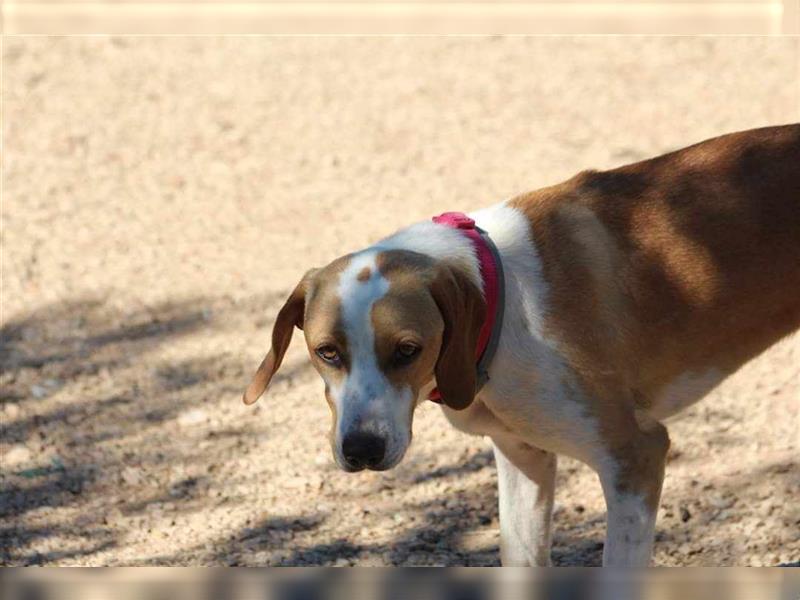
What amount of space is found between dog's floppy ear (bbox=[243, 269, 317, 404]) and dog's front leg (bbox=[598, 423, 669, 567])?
38.6 inches

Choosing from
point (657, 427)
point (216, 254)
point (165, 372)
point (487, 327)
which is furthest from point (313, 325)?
point (216, 254)

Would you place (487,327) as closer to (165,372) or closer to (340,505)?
(340,505)

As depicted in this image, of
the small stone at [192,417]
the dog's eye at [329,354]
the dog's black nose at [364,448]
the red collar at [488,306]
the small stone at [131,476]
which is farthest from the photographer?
the small stone at [192,417]

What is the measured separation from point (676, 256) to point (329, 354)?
118 cm

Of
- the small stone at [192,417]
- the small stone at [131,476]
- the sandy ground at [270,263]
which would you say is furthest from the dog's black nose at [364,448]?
the small stone at [192,417]

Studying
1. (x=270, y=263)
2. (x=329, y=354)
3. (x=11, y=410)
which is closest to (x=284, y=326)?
(x=329, y=354)

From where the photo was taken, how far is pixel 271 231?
7.52 metres

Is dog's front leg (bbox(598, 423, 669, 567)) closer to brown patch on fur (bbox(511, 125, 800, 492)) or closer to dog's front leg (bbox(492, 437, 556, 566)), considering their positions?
brown patch on fur (bbox(511, 125, 800, 492))

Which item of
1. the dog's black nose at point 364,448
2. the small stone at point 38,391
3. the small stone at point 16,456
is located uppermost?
the dog's black nose at point 364,448

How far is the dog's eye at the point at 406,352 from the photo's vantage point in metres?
3.65

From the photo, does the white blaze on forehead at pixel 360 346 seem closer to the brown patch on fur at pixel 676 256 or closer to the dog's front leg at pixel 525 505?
the brown patch on fur at pixel 676 256

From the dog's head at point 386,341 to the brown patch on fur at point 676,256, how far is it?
42cm

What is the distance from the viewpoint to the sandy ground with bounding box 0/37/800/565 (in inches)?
208

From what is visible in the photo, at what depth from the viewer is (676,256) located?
4207 millimetres
